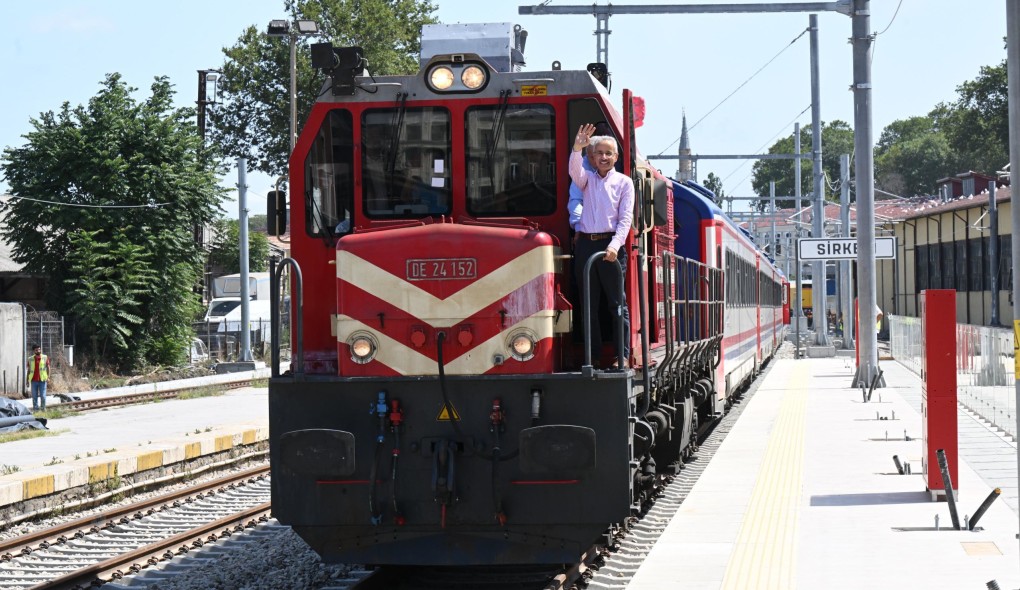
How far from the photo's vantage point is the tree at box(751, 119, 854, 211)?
467 ft

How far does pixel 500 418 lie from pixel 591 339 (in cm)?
92

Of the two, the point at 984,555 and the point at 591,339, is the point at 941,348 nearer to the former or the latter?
the point at 984,555

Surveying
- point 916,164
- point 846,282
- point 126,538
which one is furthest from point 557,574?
point 916,164

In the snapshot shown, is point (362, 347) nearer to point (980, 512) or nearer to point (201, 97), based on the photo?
point (980, 512)

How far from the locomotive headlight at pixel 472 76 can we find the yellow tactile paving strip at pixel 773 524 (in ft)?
12.1

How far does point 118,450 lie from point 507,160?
9.95m

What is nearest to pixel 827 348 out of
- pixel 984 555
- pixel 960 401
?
pixel 960 401

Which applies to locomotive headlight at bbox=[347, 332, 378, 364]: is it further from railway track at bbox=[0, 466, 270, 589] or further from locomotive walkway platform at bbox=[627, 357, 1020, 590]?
railway track at bbox=[0, 466, 270, 589]

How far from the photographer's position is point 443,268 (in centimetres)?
803

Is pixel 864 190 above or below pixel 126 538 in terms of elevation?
above

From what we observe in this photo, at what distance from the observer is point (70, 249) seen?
37.0 m

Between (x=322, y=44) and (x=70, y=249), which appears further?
(x=70, y=249)

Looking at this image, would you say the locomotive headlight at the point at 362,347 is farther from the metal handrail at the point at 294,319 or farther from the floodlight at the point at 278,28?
the floodlight at the point at 278,28

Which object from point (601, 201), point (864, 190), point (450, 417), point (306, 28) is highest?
point (306, 28)
